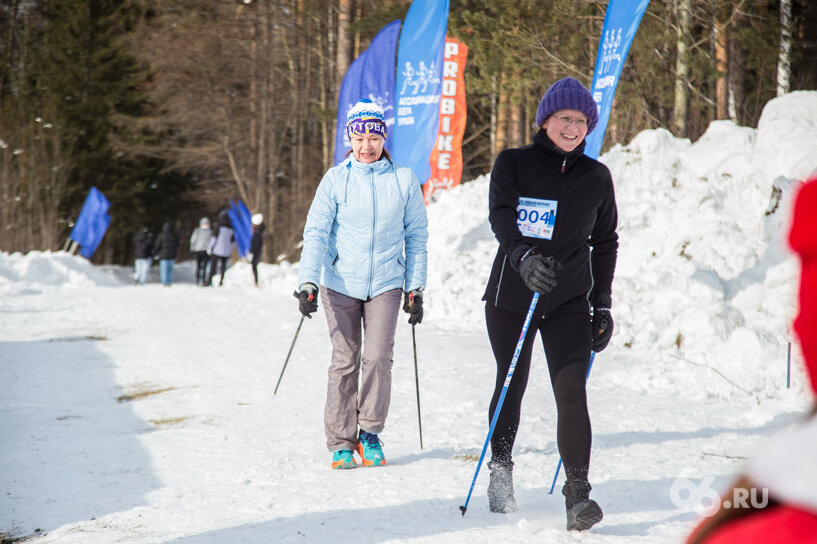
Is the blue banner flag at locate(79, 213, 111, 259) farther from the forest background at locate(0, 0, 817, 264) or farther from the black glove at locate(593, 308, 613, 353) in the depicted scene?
the black glove at locate(593, 308, 613, 353)

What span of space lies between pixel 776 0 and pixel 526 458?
1289cm

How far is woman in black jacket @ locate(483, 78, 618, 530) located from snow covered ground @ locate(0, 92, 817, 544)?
0.42 m

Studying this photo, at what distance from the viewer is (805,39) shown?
1630 cm

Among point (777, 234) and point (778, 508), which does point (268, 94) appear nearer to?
point (777, 234)

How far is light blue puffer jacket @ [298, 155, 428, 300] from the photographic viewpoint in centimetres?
439

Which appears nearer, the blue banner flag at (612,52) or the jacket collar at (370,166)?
the jacket collar at (370,166)

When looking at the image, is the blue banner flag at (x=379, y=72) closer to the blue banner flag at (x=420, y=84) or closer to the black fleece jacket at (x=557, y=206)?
the blue banner flag at (x=420, y=84)

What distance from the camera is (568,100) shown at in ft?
11.1

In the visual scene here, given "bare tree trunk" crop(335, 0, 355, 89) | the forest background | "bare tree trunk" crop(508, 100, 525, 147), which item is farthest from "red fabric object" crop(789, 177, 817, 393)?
"bare tree trunk" crop(508, 100, 525, 147)

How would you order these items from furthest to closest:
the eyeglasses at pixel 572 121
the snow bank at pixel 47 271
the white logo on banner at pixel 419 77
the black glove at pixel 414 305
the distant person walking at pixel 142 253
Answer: the distant person walking at pixel 142 253 → the snow bank at pixel 47 271 → the white logo on banner at pixel 419 77 → the black glove at pixel 414 305 → the eyeglasses at pixel 572 121

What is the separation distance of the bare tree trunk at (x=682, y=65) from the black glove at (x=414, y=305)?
30.9 ft

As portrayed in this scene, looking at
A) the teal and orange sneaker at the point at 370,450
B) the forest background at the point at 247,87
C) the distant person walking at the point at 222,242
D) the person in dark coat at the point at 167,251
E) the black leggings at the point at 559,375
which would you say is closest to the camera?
the black leggings at the point at 559,375

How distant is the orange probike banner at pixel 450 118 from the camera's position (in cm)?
1409

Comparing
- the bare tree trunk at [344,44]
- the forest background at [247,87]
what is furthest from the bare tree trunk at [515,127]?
the bare tree trunk at [344,44]
